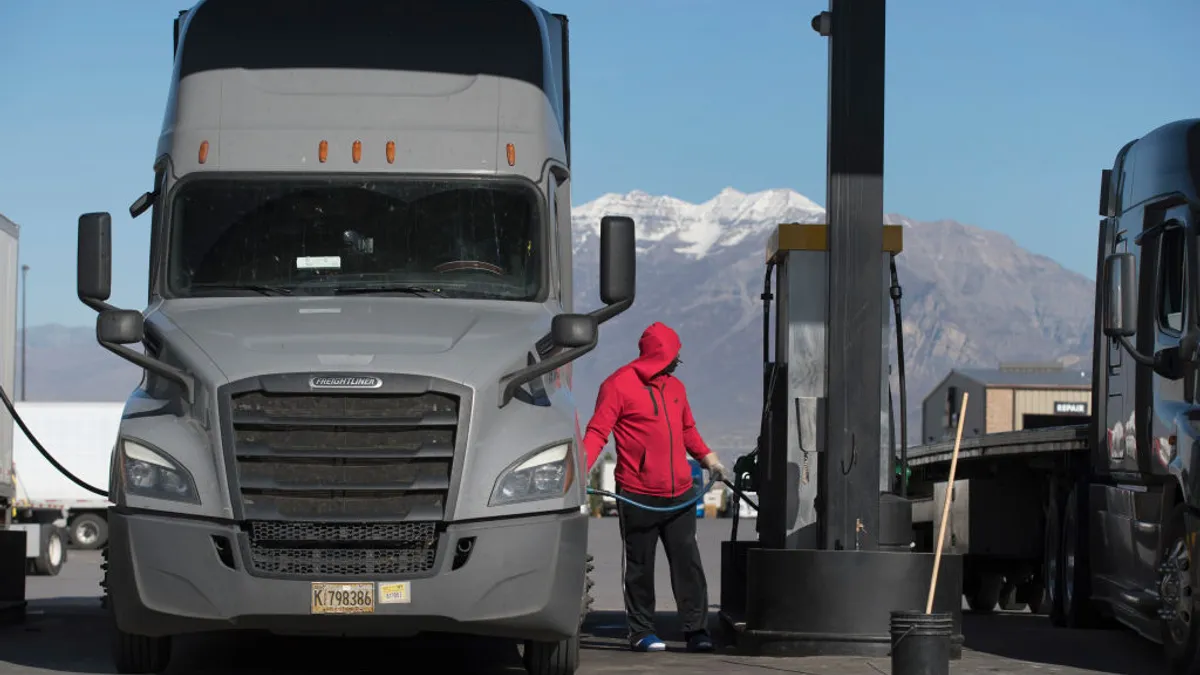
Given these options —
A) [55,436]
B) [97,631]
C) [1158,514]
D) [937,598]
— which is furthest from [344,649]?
[55,436]

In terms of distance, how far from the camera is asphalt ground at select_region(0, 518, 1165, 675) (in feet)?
37.1

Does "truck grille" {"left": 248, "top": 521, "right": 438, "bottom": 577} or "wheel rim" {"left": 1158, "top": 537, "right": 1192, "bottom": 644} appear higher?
"truck grille" {"left": 248, "top": 521, "right": 438, "bottom": 577}

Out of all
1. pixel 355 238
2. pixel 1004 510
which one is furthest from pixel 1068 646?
pixel 355 238

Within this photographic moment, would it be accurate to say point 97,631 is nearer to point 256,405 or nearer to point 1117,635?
point 256,405

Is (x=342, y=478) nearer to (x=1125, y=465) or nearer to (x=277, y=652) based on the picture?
(x=277, y=652)

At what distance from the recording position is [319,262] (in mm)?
11070

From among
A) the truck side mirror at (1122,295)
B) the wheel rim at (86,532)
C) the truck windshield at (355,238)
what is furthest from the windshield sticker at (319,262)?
the wheel rim at (86,532)

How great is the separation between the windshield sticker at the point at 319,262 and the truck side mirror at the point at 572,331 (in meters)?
1.42

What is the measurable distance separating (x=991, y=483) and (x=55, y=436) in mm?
29820

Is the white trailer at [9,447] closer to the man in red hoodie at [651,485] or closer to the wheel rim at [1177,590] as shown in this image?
the man in red hoodie at [651,485]

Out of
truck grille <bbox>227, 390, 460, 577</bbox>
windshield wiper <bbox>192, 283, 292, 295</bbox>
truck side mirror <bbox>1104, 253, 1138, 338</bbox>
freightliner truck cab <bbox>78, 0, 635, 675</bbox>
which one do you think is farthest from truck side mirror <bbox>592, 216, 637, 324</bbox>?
truck side mirror <bbox>1104, 253, 1138, 338</bbox>

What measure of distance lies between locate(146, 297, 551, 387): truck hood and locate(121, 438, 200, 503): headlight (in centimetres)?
49

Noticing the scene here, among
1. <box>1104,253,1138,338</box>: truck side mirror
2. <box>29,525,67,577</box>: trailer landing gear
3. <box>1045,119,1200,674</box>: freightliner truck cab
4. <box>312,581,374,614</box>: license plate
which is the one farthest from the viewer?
<box>29,525,67,577</box>: trailer landing gear

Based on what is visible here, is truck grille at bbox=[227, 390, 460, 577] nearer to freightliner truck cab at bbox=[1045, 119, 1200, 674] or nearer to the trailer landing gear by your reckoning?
freightliner truck cab at bbox=[1045, 119, 1200, 674]
